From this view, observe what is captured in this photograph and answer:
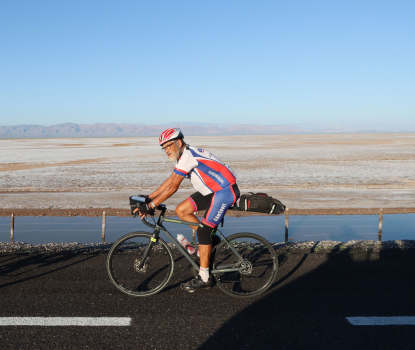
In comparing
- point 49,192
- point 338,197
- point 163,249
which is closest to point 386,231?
point 338,197

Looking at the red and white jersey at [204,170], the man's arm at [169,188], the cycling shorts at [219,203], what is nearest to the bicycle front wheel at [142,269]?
the man's arm at [169,188]

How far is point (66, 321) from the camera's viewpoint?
172 inches

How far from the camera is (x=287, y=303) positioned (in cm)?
491

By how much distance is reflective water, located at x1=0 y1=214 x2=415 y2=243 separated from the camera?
12.0 m

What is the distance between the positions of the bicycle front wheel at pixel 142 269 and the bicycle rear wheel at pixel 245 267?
2.09 ft

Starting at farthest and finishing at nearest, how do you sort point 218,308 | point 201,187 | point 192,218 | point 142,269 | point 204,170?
point 142,269, point 192,218, point 201,187, point 204,170, point 218,308

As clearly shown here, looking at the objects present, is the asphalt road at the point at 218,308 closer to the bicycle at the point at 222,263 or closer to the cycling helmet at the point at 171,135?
the bicycle at the point at 222,263

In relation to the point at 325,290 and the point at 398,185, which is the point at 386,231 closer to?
the point at 325,290

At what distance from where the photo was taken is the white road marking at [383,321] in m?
4.31

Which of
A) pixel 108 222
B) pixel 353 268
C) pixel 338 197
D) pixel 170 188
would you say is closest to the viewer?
pixel 170 188

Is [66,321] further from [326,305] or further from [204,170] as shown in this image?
[326,305]

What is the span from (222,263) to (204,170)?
1.24 m

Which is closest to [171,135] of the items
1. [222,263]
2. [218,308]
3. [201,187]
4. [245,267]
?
[201,187]

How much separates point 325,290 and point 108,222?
10.4m
